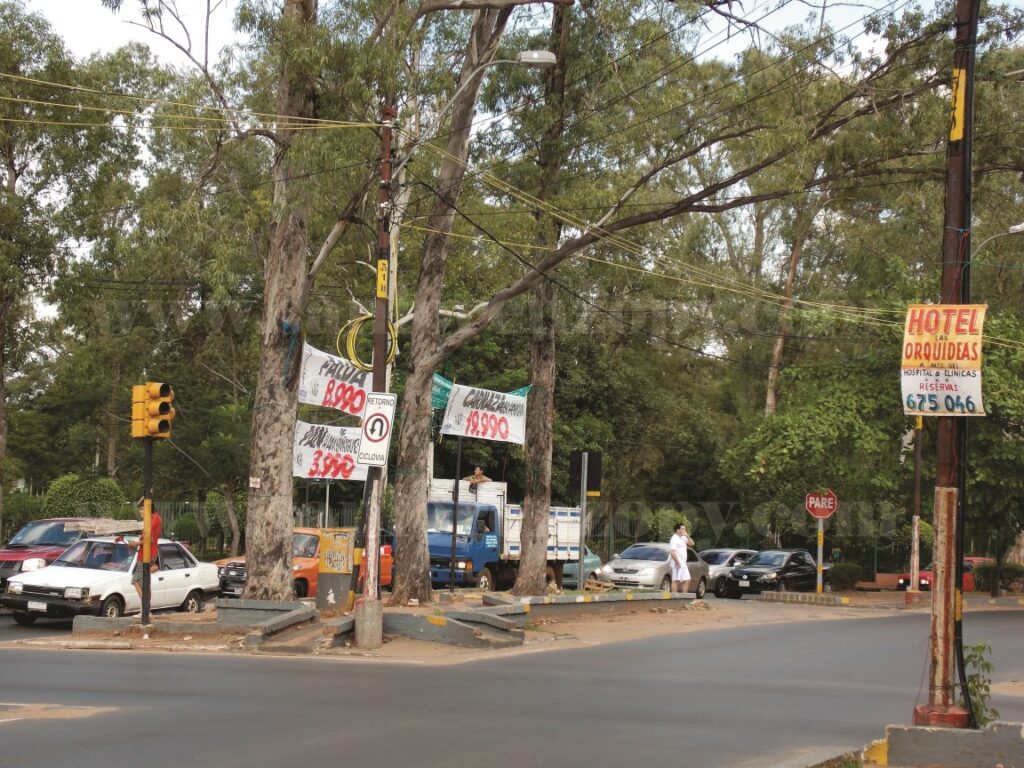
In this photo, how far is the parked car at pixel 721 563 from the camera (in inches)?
1464

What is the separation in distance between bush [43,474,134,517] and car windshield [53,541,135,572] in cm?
1858

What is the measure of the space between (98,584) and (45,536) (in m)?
6.13

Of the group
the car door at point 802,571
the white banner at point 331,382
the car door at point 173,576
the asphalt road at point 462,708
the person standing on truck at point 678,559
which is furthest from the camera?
the car door at point 802,571

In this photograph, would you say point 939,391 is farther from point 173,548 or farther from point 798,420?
point 798,420

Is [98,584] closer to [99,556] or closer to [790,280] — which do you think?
[99,556]

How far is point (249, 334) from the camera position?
4497 centimetres

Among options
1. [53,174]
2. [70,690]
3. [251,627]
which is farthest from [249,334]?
[70,690]

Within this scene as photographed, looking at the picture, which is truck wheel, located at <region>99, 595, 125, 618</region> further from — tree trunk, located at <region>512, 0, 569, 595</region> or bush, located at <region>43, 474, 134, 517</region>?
bush, located at <region>43, 474, 134, 517</region>

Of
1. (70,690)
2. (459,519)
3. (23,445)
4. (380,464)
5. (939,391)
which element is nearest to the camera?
(939,391)

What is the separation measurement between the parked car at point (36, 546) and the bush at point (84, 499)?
44.1 ft

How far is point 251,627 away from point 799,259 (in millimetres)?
35597

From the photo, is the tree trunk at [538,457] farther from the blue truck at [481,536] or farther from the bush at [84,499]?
the bush at [84,499]

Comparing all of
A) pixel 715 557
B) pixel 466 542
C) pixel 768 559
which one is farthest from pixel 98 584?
pixel 768 559

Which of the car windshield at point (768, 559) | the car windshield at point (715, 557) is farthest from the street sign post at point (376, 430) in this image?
the car windshield at point (768, 559)
